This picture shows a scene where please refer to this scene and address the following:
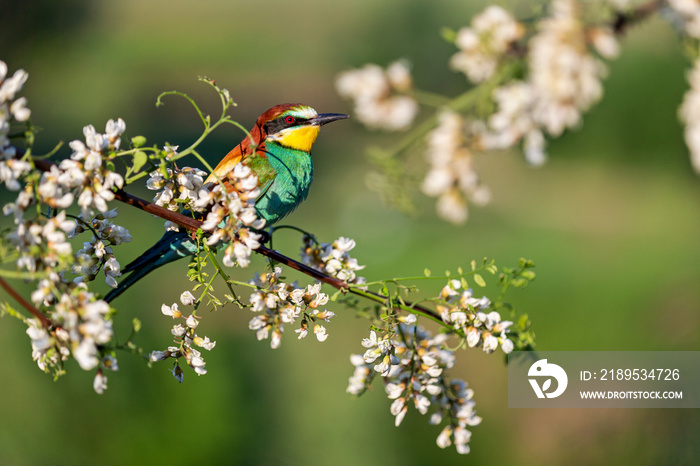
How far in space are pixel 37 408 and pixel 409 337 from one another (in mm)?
1886

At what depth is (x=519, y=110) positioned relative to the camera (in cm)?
76

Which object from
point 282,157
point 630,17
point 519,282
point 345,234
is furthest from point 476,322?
point 345,234

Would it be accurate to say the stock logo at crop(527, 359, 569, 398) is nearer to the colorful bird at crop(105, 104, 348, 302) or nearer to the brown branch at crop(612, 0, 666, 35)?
the colorful bird at crop(105, 104, 348, 302)

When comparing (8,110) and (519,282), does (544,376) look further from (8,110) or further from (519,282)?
(8,110)

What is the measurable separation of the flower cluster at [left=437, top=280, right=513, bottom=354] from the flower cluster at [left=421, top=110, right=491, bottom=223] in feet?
0.33

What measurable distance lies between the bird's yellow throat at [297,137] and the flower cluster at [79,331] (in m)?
1.03

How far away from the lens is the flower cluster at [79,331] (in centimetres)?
62

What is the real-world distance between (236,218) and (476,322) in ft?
1.08

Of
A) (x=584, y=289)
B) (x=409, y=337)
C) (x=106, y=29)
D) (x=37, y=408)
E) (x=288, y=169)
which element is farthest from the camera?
(x=106, y=29)

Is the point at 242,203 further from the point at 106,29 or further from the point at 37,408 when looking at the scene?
the point at 106,29

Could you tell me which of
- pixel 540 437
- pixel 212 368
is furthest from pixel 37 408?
pixel 540 437

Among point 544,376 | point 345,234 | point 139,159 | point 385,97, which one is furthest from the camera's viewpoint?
point 345,234

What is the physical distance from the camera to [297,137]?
1669 millimetres

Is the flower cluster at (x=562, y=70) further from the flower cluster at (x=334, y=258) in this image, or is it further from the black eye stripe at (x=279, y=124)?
the black eye stripe at (x=279, y=124)
